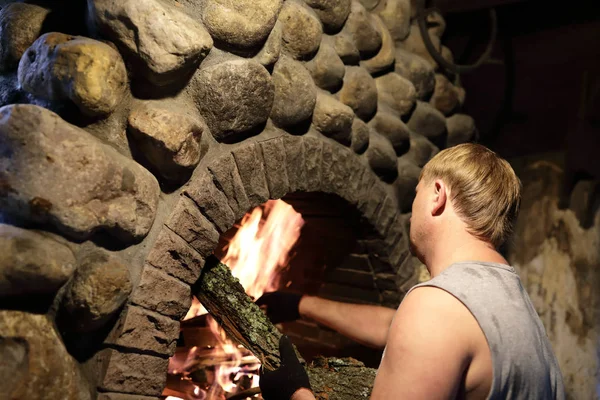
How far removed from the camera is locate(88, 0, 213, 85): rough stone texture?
4.59ft

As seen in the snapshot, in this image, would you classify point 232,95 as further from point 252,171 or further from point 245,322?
point 245,322

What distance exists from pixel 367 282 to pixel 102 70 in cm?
156

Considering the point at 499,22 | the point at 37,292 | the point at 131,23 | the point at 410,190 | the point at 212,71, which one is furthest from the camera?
the point at 499,22

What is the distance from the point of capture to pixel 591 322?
295cm

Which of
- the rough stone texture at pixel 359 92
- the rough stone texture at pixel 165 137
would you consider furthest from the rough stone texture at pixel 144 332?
the rough stone texture at pixel 359 92

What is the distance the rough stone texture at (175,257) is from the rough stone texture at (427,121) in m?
1.38

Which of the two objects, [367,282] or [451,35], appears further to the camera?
[451,35]

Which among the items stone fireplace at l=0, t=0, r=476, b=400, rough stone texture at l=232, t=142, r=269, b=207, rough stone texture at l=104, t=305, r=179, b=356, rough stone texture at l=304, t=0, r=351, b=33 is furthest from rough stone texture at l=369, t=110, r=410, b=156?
rough stone texture at l=104, t=305, r=179, b=356

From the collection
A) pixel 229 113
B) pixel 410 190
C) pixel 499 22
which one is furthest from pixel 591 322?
A: pixel 229 113

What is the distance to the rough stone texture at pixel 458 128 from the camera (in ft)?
9.14

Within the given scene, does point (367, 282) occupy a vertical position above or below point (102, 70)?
below

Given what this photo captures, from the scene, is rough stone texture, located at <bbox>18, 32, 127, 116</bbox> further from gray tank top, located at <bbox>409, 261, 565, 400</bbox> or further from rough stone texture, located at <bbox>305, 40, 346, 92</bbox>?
gray tank top, located at <bbox>409, 261, 565, 400</bbox>

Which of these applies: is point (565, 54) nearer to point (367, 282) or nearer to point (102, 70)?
point (367, 282)

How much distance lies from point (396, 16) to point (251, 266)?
125 centimetres
